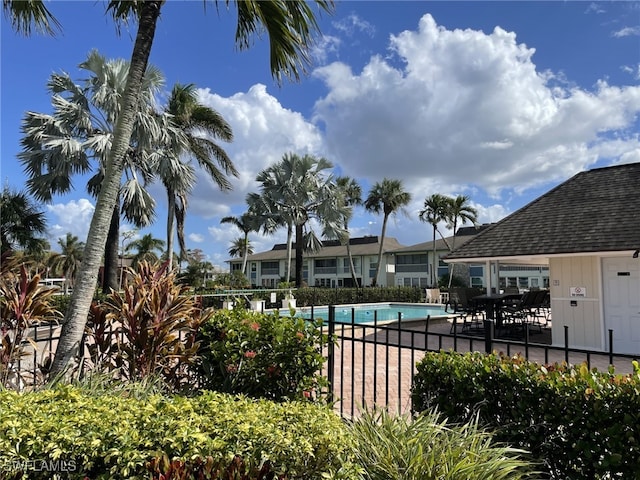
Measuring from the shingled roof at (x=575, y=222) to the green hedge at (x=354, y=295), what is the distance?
978 cm

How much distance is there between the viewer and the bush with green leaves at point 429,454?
2.33 meters

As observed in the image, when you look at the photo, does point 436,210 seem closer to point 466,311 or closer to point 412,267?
point 412,267

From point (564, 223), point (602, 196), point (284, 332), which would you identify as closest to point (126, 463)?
point (284, 332)

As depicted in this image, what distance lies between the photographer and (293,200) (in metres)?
25.7

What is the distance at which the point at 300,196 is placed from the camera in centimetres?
2569

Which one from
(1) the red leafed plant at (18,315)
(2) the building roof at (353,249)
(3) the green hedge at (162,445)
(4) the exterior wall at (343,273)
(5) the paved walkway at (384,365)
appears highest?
(2) the building roof at (353,249)

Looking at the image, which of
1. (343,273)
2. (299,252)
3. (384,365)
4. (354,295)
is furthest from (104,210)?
(343,273)

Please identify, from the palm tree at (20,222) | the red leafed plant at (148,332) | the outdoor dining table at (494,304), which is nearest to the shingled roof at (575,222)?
the outdoor dining table at (494,304)

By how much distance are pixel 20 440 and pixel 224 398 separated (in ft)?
3.59

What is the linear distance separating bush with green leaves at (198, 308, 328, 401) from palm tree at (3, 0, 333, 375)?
145cm

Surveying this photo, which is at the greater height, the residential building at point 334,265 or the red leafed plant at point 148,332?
the residential building at point 334,265

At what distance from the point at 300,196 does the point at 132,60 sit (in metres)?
21.1

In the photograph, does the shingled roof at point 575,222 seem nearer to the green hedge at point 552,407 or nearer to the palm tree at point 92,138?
the green hedge at point 552,407

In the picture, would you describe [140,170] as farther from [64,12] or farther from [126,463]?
[126,463]
